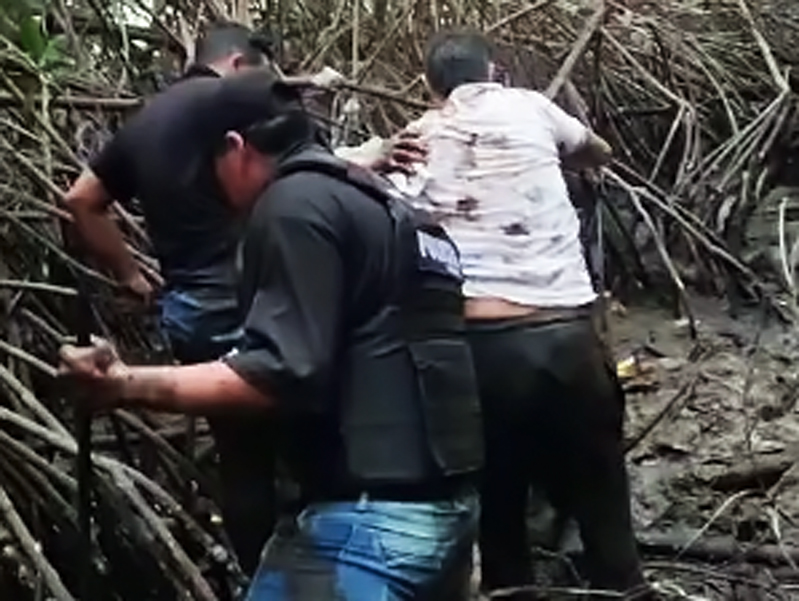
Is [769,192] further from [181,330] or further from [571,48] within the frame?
[181,330]

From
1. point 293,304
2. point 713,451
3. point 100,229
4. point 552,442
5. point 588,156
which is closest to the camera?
point 293,304

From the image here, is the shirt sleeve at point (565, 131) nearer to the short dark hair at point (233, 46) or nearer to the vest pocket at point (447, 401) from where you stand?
the short dark hair at point (233, 46)

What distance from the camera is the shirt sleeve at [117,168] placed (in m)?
2.97

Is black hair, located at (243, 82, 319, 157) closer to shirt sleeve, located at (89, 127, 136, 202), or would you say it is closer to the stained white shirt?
shirt sleeve, located at (89, 127, 136, 202)

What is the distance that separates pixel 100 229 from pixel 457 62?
2.46 ft

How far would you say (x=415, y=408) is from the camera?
2066 millimetres

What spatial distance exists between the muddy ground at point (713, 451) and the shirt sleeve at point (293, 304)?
166cm

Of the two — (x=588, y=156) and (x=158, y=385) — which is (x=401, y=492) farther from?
(x=588, y=156)

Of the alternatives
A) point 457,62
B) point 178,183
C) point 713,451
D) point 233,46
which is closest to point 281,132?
point 178,183

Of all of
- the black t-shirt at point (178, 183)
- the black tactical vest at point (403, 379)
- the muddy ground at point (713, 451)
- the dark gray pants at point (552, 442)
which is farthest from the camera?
the muddy ground at point (713, 451)

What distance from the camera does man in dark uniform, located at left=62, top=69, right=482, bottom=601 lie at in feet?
6.42

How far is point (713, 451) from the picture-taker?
175 inches

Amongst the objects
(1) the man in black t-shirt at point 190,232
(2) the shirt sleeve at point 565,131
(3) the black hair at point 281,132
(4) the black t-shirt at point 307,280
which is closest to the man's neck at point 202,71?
(1) the man in black t-shirt at point 190,232

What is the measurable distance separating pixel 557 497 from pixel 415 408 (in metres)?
1.42
